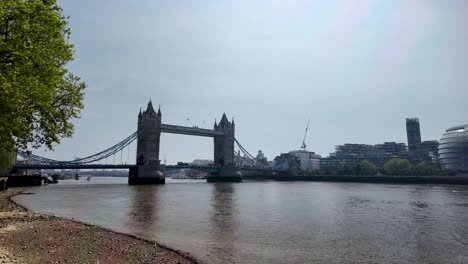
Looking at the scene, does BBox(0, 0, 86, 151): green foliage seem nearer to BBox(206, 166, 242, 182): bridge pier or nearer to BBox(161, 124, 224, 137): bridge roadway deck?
BBox(161, 124, 224, 137): bridge roadway deck

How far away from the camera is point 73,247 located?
15.0 meters

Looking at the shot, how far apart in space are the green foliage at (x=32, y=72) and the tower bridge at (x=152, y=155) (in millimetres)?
98818

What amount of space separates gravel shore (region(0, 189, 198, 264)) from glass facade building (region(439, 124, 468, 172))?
182042mm

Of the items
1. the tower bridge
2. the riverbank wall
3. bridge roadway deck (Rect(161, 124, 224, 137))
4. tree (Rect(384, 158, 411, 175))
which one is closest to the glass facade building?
tree (Rect(384, 158, 411, 175))

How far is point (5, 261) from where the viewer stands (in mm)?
11820

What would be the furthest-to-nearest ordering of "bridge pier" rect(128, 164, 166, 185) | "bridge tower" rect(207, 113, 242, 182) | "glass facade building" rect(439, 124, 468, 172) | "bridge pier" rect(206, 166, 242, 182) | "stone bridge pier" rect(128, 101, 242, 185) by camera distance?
"glass facade building" rect(439, 124, 468, 172)
"bridge tower" rect(207, 113, 242, 182)
"bridge pier" rect(206, 166, 242, 182)
"stone bridge pier" rect(128, 101, 242, 185)
"bridge pier" rect(128, 164, 166, 185)

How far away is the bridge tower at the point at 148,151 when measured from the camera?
12662 cm

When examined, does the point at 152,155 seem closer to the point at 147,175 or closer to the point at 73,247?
the point at 147,175

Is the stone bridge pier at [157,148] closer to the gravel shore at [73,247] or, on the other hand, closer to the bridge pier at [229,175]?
the bridge pier at [229,175]

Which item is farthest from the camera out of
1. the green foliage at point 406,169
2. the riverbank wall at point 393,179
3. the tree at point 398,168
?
the tree at point 398,168

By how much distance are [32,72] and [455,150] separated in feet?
649

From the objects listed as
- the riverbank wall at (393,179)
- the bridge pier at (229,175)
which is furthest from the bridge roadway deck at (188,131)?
the riverbank wall at (393,179)

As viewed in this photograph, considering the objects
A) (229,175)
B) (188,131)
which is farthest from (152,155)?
(229,175)

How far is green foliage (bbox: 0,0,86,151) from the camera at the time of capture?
43.5 feet
